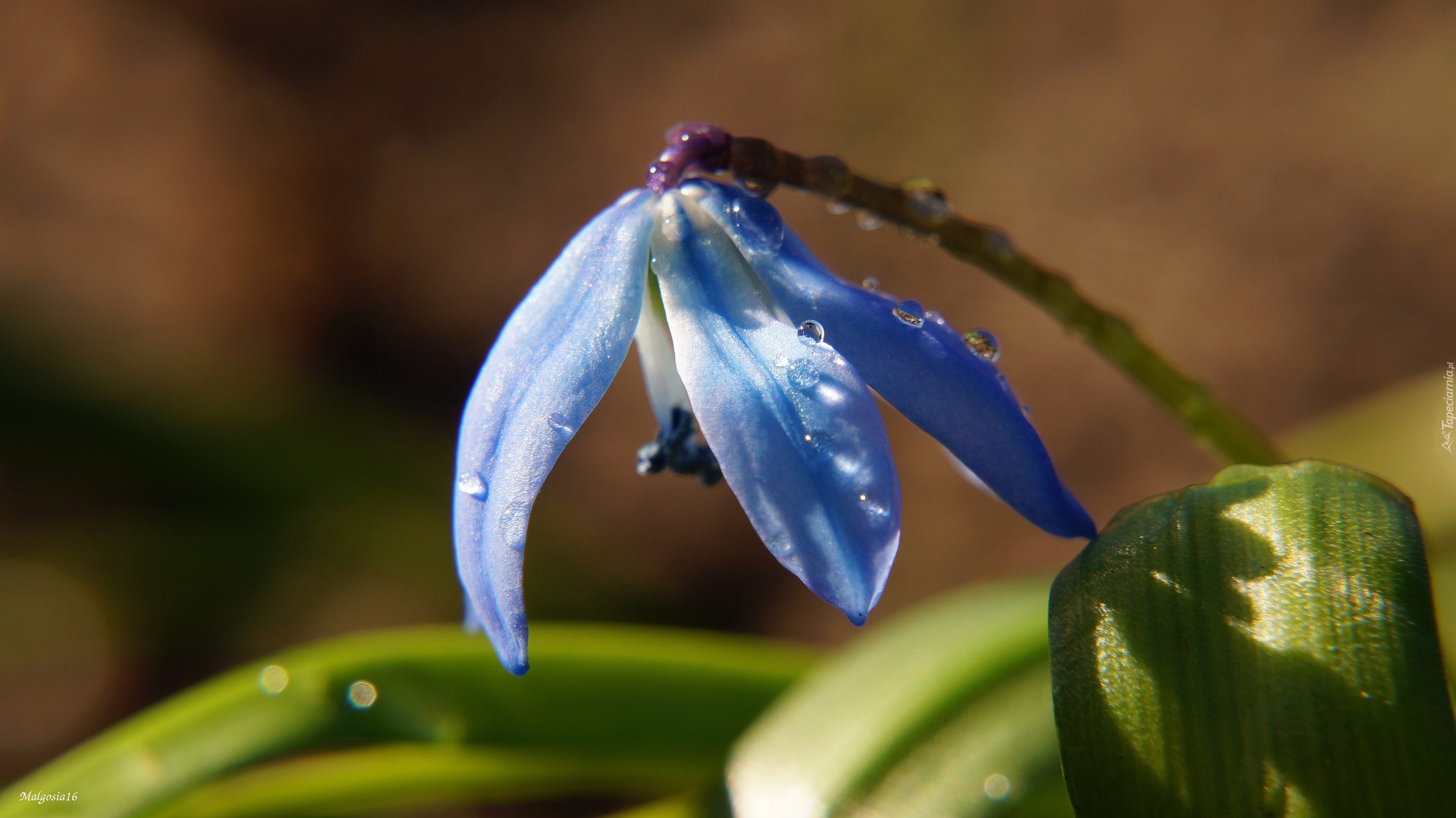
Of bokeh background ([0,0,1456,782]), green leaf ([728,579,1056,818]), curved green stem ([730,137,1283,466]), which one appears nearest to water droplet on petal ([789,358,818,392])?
curved green stem ([730,137,1283,466])

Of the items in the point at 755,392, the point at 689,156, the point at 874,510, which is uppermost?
the point at 689,156

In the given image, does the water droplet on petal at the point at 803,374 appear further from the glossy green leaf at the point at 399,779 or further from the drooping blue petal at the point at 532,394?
the glossy green leaf at the point at 399,779

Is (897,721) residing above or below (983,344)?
below

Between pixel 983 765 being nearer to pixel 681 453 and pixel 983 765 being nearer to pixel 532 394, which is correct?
pixel 681 453

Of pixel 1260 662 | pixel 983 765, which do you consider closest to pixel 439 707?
pixel 983 765

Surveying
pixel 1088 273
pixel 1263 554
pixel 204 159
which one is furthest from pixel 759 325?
pixel 204 159

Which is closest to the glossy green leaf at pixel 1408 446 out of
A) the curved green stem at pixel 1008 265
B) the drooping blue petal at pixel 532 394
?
the curved green stem at pixel 1008 265

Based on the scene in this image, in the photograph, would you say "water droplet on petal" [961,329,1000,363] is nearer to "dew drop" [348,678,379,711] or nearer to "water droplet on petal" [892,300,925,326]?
"water droplet on petal" [892,300,925,326]
